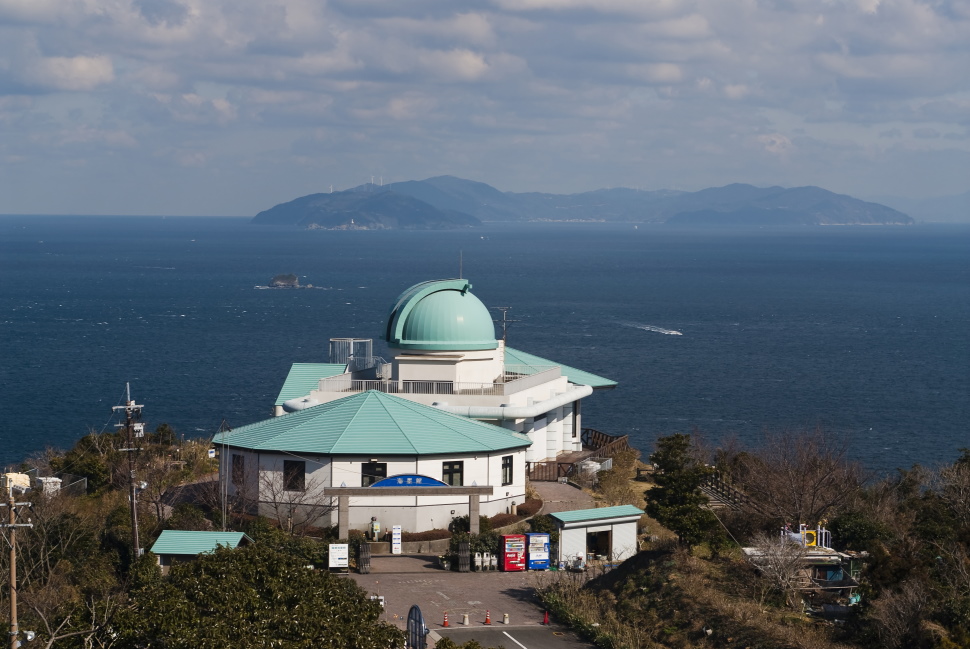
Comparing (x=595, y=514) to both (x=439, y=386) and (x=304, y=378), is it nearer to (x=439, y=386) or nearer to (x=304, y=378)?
(x=439, y=386)

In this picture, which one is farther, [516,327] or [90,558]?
[516,327]

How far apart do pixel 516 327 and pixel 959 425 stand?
59026 mm

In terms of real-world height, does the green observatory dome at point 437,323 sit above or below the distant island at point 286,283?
above

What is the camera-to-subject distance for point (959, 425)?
82312mm

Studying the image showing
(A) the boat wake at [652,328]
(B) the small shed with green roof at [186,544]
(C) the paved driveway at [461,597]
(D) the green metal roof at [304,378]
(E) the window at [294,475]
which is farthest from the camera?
(A) the boat wake at [652,328]

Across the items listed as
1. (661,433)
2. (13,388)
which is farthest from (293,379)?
(13,388)

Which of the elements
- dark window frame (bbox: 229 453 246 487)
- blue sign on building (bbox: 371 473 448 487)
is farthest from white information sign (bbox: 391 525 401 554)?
dark window frame (bbox: 229 453 246 487)

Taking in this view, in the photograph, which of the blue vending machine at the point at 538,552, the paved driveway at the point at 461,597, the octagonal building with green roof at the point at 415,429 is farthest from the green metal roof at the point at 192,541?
the blue vending machine at the point at 538,552

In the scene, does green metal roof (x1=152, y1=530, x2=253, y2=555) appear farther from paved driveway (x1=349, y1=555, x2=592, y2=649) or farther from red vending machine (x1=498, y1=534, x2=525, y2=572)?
red vending machine (x1=498, y1=534, x2=525, y2=572)

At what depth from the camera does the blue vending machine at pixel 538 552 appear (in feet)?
123

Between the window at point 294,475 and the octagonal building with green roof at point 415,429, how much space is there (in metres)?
0.03

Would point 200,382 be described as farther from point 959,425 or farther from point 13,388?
point 959,425

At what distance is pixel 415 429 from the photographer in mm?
44000

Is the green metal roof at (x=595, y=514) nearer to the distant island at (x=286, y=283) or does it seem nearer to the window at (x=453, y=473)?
the window at (x=453, y=473)
